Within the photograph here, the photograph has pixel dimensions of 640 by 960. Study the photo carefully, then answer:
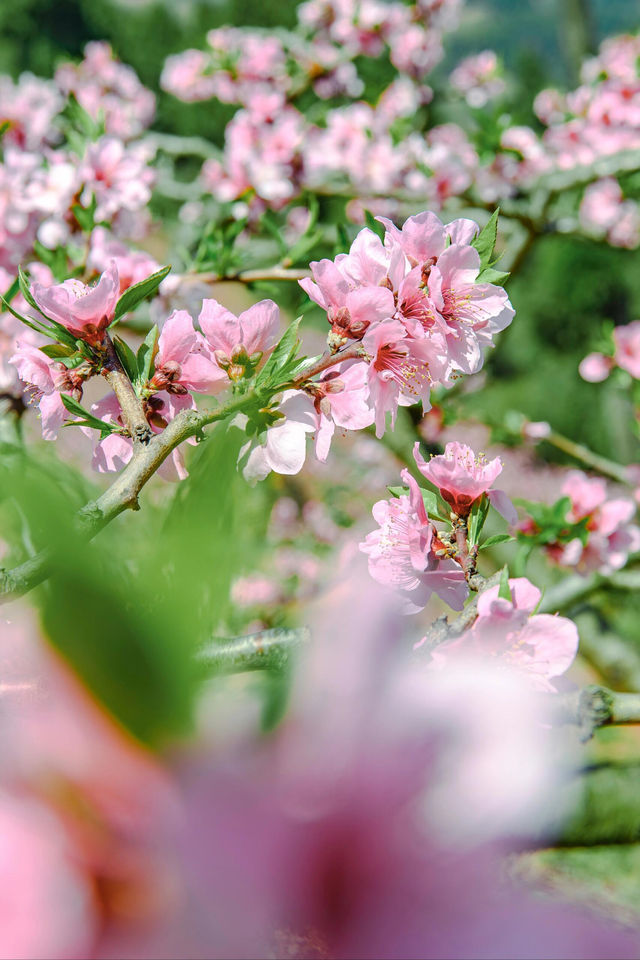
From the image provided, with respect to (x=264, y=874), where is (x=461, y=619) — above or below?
below

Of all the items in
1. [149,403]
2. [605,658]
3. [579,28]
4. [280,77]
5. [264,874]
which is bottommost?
[605,658]

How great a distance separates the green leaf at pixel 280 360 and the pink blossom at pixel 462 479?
0.15 m

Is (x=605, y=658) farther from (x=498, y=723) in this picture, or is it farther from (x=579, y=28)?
(x=579, y=28)

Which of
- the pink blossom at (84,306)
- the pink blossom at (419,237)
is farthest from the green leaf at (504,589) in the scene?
the pink blossom at (84,306)

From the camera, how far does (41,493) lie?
0.95 feet

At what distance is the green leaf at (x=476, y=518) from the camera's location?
744 mm

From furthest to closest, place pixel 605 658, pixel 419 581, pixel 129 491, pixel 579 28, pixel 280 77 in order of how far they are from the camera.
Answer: pixel 579 28 → pixel 280 77 → pixel 605 658 → pixel 419 581 → pixel 129 491

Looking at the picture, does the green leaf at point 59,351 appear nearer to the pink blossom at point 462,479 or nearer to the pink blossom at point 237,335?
the pink blossom at point 237,335

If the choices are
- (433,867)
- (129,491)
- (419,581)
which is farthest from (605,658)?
(433,867)

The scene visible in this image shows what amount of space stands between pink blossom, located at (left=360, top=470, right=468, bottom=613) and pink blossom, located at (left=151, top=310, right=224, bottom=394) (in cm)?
21

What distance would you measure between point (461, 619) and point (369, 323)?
29 centimetres

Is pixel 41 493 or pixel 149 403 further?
pixel 149 403

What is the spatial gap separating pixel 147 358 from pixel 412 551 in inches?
12.5

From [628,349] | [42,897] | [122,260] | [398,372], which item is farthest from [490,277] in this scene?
[628,349]
